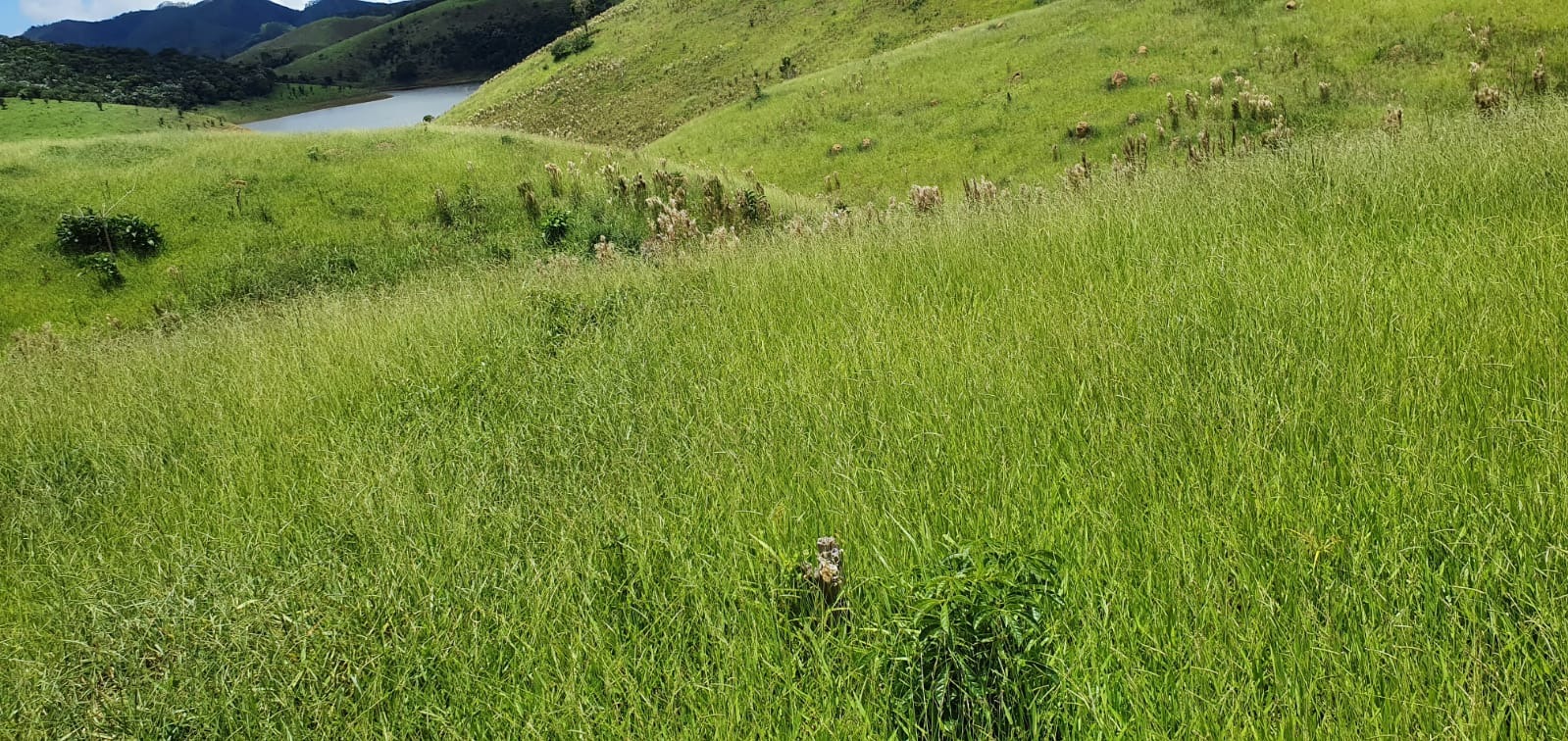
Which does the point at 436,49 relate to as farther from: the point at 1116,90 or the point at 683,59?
the point at 1116,90

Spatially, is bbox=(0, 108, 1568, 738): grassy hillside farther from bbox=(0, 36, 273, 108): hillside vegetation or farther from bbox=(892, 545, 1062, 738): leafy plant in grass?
bbox=(0, 36, 273, 108): hillside vegetation

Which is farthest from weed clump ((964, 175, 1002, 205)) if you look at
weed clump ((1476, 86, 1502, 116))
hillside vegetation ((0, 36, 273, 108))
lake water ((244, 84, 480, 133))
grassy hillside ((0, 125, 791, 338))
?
lake water ((244, 84, 480, 133))

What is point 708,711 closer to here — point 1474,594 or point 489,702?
point 489,702

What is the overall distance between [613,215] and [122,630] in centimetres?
1254

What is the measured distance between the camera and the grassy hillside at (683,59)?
140 ft

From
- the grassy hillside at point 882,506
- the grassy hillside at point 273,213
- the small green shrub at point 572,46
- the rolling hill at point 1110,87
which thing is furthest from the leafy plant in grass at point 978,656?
the small green shrub at point 572,46

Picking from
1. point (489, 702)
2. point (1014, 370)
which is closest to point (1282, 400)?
point (1014, 370)

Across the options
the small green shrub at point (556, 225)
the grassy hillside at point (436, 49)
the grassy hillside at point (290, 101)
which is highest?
the grassy hillside at point (436, 49)

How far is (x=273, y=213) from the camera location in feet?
44.7

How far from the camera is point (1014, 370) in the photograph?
2973 millimetres

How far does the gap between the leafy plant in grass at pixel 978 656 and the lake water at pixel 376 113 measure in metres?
106

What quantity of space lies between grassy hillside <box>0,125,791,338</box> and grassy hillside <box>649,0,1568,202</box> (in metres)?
7.97

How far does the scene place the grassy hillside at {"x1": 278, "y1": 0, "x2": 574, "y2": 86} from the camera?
156 m

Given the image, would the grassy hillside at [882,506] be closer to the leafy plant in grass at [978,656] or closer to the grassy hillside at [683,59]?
the leafy plant in grass at [978,656]
